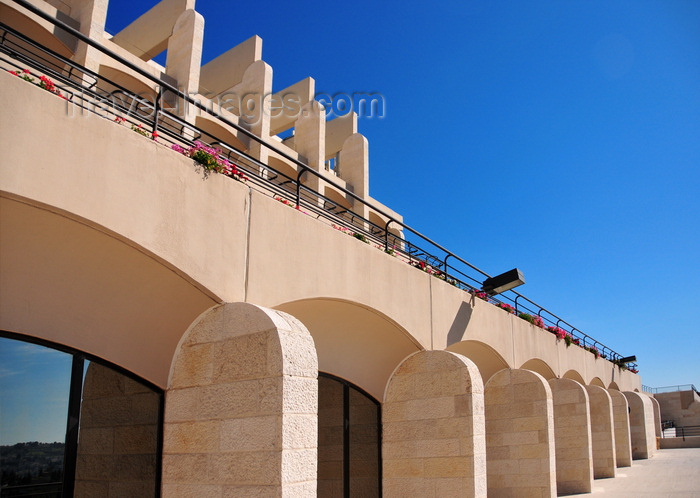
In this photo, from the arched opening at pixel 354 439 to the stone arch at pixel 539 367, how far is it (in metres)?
7.79

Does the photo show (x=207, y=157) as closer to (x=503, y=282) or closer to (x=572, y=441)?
(x=503, y=282)

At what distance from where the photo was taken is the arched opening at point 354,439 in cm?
1166

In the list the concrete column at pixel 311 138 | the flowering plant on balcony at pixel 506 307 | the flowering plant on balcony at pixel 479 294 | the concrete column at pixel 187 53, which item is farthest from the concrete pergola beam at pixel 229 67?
the flowering plant on balcony at pixel 479 294

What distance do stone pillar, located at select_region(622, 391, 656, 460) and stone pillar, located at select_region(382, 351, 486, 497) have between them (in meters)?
23.8

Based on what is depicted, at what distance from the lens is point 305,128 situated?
27.6 metres

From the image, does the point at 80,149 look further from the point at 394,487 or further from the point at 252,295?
the point at 394,487

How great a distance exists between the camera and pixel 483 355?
15.0 m

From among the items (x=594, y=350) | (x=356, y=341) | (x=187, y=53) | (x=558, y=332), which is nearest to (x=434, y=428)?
(x=356, y=341)

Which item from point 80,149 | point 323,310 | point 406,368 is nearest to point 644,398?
point 406,368

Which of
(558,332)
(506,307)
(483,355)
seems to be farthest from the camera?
(558,332)

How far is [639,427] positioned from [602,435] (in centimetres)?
941

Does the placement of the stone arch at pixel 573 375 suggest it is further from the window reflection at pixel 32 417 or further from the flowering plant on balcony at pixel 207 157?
the window reflection at pixel 32 417

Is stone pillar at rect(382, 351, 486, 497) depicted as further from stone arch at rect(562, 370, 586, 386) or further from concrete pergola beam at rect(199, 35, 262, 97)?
concrete pergola beam at rect(199, 35, 262, 97)

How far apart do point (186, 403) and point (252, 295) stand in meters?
1.46
